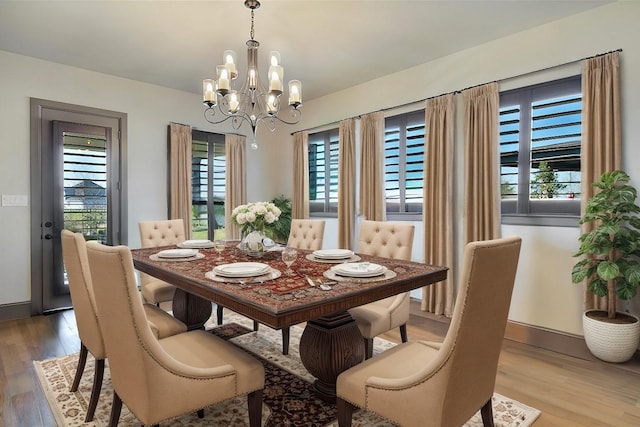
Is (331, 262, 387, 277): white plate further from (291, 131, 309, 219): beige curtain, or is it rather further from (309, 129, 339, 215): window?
(291, 131, 309, 219): beige curtain

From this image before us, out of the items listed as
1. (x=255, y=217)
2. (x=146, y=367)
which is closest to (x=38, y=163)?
(x=255, y=217)

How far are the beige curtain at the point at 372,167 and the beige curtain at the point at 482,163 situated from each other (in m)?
1.05

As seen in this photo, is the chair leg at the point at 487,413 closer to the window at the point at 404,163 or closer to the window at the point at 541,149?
the window at the point at 541,149

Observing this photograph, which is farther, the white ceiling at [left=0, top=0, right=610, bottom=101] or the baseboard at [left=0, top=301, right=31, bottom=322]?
the baseboard at [left=0, top=301, right=31, bottom=322]

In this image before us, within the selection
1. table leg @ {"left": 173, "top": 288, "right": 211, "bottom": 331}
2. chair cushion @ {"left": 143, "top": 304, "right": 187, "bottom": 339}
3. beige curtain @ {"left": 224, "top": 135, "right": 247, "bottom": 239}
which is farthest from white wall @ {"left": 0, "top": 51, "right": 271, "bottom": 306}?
chair cushion @ {"left": 143, "top": 304, "right": 187, "bottom": 339}

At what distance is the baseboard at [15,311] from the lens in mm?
3596

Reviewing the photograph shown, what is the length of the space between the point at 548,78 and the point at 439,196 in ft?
4.54

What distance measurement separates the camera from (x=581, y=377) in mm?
2439

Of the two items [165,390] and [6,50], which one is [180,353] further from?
[6,50]

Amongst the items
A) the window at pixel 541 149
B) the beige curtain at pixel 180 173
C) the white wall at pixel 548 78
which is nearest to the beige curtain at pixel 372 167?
the white wall at pixel 548 78

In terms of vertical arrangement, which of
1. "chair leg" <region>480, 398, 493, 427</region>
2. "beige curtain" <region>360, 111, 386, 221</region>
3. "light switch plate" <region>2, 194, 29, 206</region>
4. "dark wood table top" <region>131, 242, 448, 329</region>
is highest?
"beige curtain" <region>360, 111, 386, 221</region>

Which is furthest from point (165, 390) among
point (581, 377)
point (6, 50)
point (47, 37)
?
point (6, 50)

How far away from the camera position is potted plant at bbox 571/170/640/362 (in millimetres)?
2471

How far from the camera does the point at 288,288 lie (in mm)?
1556
